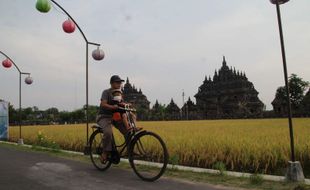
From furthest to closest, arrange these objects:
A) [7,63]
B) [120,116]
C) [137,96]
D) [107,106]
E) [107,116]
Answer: [137,96] < [7,63] < [107,116] < [107,106] < [120,116]

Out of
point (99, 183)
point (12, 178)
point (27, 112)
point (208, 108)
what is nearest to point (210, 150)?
point (99, 183)

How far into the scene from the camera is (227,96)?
327ft

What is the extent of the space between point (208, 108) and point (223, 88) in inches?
278

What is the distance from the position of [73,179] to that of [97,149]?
4.30 feet

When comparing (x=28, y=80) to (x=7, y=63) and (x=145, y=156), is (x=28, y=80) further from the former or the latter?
(x=145, y=156)

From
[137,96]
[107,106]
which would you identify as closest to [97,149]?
[107,106]

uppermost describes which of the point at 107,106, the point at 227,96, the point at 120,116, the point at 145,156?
the point at 227,96

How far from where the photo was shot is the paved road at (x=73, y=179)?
19.1 ft

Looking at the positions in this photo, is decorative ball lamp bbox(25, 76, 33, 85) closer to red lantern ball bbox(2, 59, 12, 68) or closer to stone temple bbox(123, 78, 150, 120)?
red lantern ball bbox(2, 59, 12, 68)

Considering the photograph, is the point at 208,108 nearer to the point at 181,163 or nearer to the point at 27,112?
the point at 27,112

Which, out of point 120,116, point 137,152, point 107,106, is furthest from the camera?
point 107,106

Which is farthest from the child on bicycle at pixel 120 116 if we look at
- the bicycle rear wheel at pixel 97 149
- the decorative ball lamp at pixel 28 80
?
the decorative ball lamp at pixel 28 80

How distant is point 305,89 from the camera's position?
96.0 metres

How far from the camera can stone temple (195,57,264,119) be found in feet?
A: 310
